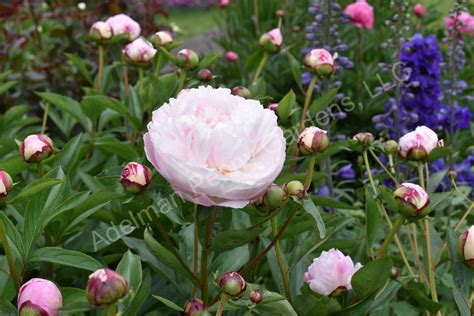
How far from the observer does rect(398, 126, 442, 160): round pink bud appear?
0.94m

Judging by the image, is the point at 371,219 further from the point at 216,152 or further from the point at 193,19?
the point at 193,19

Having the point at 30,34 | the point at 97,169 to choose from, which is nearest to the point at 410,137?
the point at 97,169

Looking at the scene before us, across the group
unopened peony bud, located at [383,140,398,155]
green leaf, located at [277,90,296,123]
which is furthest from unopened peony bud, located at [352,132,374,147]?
green leaf, located at [277,90,296,123]

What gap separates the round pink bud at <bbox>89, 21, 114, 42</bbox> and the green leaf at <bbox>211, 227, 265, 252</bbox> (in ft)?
2.31

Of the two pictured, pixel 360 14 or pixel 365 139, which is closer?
pixel 365 139

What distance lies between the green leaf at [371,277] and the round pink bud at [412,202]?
6 centimetres

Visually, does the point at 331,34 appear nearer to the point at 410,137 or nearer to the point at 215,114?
the point at 410,137

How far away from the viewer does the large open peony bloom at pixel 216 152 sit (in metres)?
0.72

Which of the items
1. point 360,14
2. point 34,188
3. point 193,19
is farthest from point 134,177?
point 193,19

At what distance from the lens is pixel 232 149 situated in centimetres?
73

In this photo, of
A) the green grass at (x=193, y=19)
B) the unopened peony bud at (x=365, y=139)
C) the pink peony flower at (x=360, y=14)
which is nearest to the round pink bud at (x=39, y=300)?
the unopened peony bud at (x=365, y=139)

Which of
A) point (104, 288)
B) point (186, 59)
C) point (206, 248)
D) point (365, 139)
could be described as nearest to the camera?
point (104, 288)

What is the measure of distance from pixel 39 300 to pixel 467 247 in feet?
1.63

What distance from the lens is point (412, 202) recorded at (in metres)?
0.80
